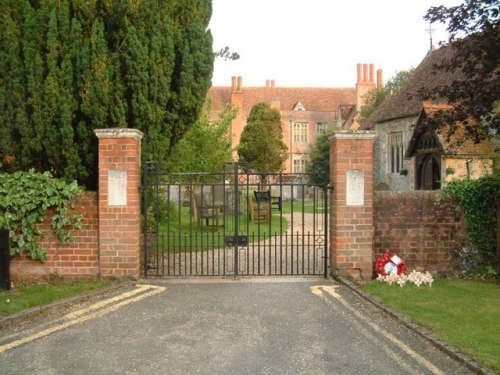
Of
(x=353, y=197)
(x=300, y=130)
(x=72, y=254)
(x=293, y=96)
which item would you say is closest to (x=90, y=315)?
(x=72, y=254)

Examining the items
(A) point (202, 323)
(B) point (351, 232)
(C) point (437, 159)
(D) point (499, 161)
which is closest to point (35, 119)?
(A) point (202, 323)

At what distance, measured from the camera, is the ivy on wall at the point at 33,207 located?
8.62 metres

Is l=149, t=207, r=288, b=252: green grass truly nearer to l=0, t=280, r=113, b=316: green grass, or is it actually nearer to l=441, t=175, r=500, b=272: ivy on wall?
l=0, t=280, r=113, b=316: green grass

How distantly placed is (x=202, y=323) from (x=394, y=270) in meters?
3.77

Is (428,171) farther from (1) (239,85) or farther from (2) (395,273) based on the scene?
(1) (239,85)

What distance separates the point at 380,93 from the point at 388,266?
4138cm

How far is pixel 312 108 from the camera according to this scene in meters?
61.6

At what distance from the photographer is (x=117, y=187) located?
8.89 meters

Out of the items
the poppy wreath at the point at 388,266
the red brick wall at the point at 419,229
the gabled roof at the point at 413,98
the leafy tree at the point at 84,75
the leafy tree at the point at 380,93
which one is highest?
the leafy tree at the point at 380,93

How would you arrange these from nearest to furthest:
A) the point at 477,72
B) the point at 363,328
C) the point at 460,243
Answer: the point at 363,328 → the point at 477,72 → the point at 460,243

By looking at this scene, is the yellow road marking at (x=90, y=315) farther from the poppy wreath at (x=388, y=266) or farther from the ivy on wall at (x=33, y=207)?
the poppy wreath at (x=388, y=266)

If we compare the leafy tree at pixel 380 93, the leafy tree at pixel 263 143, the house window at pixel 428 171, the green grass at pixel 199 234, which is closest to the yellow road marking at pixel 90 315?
the green grass at pixel 199 234

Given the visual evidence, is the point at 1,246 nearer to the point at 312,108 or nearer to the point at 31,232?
the point at 31,232

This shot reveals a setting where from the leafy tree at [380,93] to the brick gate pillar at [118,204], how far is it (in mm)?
39868
